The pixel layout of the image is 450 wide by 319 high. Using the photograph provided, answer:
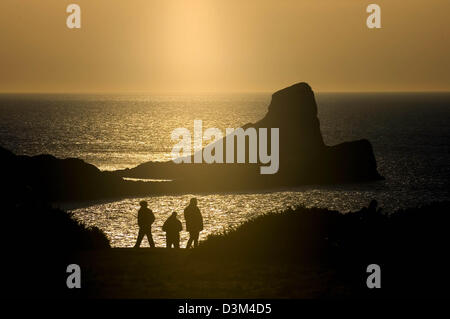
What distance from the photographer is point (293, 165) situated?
305 feet

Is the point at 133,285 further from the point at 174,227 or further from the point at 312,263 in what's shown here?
the point at 174,227

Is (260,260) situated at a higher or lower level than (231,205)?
higher

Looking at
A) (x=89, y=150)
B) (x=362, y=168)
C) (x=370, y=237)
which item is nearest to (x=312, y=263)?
(x=370, y=237)

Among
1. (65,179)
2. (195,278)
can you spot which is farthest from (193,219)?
(65,179)

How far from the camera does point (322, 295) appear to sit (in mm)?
15602

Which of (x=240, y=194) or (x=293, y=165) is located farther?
(x=293, y=165)

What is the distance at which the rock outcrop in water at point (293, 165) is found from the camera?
89.4m

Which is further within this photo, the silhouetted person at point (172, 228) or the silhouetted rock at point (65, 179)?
the silhouetted rock at point (65, 179)

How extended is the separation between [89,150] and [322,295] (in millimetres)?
128525
